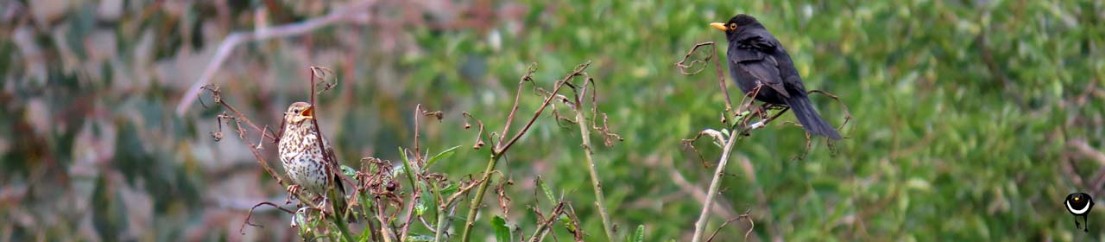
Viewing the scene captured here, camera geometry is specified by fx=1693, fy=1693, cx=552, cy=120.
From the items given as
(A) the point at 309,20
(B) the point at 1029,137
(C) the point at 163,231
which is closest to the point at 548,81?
(B) the point at 1029,137

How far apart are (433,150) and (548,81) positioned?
127cm

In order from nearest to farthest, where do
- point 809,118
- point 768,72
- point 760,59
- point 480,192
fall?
point 480,192, point 809,118, point 768,72, point 760,59

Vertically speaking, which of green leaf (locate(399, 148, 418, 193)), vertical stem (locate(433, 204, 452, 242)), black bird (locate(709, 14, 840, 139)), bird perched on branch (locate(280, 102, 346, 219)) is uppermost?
bird perched on branch (locate(280, 102, 346, 219))

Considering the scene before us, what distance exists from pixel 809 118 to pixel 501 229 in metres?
1.00

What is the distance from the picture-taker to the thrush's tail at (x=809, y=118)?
10.5 feet

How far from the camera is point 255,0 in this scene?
8.73 meters

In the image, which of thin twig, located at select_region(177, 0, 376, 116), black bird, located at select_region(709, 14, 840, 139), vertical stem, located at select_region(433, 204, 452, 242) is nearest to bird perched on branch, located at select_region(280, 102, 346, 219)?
black bird, located at select_region(709, 14, 840, 139)

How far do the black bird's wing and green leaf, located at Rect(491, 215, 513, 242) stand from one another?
1103mm

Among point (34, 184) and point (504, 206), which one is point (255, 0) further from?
point (504, 206)

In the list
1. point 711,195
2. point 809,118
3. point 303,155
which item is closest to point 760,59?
point 809,118

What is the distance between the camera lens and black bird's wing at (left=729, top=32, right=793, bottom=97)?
3.63 metres

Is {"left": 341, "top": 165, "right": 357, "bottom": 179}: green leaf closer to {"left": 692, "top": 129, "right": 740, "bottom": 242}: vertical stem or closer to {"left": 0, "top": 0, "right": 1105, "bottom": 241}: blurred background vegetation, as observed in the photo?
{"left": 692, "top": 129, "right": 740, "bottom": 242}: vertical stem

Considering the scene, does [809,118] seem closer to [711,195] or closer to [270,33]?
[711,195]

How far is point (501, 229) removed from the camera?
8.54ft
